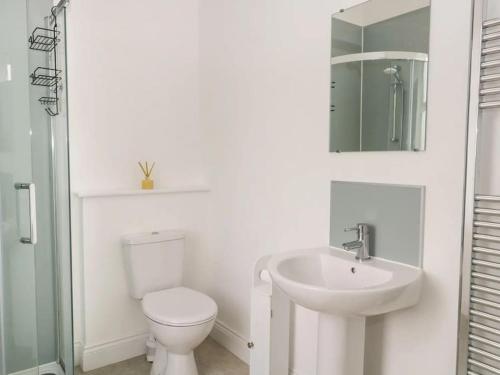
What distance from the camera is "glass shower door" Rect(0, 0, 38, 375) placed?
1721 millimetres

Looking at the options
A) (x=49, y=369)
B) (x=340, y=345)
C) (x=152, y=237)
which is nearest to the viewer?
(x=340, y=345)

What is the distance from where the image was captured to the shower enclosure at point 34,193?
5.72 ft

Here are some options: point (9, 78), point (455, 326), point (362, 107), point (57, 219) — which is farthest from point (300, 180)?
point (9, 78)

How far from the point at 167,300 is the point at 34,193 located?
0.92 m

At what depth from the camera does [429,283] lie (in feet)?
5.15

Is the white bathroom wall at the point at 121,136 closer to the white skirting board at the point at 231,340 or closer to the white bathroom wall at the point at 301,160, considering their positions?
the white bathroom wall at the point at 301,160

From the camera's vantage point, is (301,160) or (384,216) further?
(301,160)

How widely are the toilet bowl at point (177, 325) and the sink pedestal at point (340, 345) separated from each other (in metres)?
0.67

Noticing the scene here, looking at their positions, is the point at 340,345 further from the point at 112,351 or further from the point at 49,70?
the point at 49,70

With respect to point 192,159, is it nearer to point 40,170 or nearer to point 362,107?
point 40,170

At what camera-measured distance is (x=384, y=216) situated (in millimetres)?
1730

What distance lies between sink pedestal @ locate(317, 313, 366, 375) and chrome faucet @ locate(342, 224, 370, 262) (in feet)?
0.87

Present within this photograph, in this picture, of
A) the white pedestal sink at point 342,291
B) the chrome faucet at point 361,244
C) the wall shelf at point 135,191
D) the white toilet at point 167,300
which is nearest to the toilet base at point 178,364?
the white toilet at point 167,300

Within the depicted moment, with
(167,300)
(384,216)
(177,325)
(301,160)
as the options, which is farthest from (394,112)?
(167,300)
